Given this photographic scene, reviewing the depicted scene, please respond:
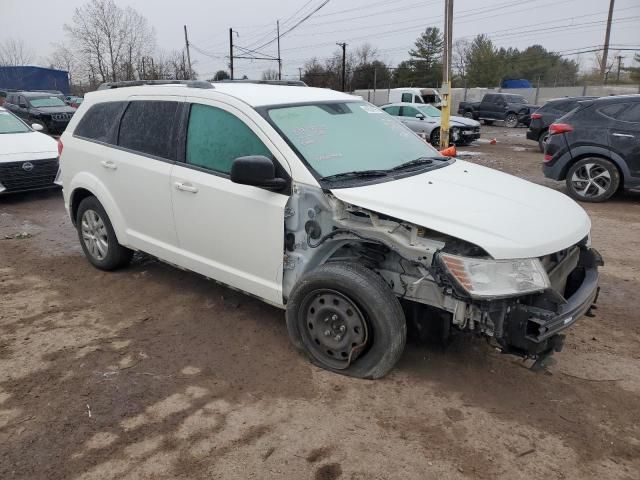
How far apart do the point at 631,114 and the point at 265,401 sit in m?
7.68

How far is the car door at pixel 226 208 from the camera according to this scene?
3.56m

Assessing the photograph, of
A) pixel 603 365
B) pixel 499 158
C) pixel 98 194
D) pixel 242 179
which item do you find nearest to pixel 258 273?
pixel 242 179

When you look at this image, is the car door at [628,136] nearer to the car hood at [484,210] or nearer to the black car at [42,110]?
the car hood at [484,210]

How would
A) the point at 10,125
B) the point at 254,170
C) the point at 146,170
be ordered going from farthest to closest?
the point at 10,125 → the point at 146,170 → the point at 254,170

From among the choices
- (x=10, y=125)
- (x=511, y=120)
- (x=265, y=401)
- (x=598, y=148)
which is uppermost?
(x=10, y=125)

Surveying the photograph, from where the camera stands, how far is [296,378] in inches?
134

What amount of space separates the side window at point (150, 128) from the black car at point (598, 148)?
680 centimetres

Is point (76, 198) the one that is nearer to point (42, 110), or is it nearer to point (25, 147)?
point (25, 147)

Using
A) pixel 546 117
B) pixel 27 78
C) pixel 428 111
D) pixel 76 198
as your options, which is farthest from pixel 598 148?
pixel 27 78

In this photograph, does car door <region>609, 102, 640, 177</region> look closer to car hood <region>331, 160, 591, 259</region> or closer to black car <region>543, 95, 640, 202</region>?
black car <region>543, 95, 640, 202</region>

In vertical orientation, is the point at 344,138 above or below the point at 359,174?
above

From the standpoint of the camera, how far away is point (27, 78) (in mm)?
49438

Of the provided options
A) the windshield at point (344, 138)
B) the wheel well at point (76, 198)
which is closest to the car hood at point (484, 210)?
the windshield at point (344, 138)

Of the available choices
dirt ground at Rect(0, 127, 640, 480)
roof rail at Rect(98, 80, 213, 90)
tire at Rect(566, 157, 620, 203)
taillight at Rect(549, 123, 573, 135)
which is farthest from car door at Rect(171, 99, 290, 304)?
tire at Rect(566, 157, 620, 203)
